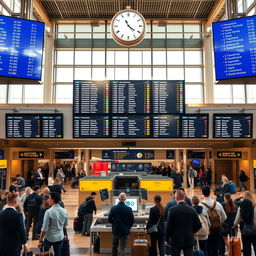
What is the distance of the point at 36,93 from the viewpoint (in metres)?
21.4

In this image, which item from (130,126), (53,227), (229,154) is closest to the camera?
(53,227)

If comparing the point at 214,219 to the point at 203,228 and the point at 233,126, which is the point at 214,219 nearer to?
the point at 203,228

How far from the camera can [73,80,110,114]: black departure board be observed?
11906 millimetres

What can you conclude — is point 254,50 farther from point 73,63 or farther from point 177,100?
point 73,63

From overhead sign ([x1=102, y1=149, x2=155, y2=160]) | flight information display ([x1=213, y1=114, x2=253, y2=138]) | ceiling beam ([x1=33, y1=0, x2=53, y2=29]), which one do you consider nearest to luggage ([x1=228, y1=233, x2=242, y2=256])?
flight information display ([x1=213, y1=114, x2=253, y2=138])

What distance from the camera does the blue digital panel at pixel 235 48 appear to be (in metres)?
9.71

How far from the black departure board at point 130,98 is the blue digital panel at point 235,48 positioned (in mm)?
2896

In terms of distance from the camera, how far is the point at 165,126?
468 inches

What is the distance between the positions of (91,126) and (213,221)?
722 cm

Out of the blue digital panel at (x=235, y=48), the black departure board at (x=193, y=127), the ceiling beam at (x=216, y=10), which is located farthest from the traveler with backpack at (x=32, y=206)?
the ceiling beam at (x=216, y=10)

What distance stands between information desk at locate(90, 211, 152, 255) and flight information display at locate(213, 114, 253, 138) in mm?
6337

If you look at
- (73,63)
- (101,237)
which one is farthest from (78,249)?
(73,63)

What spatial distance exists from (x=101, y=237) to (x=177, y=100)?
21.6 feet

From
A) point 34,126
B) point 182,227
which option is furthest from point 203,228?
point 34,126
